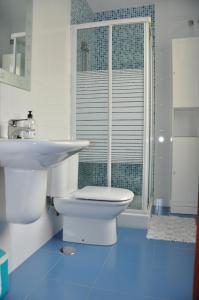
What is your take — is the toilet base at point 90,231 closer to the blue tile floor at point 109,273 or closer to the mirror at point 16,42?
the blue tile floor at point 109,273

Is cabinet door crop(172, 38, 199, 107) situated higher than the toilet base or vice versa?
cabinet door crop(172, 38, 199, 107)

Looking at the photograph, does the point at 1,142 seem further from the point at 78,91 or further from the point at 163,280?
the point at 78,91

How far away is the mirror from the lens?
1.63 m

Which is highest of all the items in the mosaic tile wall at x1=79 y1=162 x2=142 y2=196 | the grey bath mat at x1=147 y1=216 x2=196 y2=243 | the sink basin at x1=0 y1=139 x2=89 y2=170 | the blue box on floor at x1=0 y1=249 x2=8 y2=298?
the sink basin at x1=0 y1=139 x2=89 y2=170

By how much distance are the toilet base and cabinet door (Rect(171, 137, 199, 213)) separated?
3.95 ft

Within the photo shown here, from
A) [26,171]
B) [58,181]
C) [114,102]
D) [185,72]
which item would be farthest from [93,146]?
[185,72]

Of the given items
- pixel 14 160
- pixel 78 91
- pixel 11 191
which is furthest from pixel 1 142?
pixel 78 91

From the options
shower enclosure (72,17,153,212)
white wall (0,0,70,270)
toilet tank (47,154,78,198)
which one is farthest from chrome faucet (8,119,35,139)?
shower enclosure (72,17,153,212)

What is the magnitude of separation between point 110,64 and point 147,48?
0.38 metres

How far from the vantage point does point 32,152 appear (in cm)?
121

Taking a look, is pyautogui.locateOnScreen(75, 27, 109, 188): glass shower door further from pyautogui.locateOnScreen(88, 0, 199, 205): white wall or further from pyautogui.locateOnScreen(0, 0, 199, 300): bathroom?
pyautogui.locateOnScreen(88, 0, 199, 205): white wall

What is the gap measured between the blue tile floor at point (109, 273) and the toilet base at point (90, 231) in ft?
0.17

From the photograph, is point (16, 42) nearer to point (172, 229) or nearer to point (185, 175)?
point (172, 229)

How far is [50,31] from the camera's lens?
2264mm
